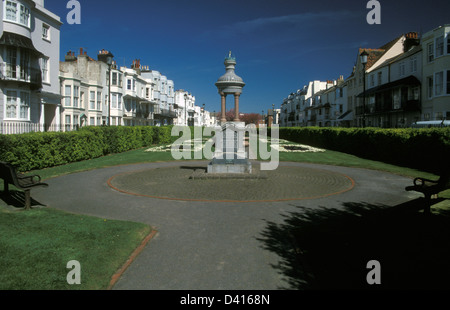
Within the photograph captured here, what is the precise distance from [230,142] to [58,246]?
34.0ft

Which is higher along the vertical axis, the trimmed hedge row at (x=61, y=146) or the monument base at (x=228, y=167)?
the trimmed hedge row at (x=61, y=146)

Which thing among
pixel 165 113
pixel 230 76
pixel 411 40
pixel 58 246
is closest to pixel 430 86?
pixel 411 40

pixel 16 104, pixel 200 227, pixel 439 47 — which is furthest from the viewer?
pixel 439 47

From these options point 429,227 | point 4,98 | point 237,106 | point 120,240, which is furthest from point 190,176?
point 4,98

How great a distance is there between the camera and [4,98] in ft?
83.0

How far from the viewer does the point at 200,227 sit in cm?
722

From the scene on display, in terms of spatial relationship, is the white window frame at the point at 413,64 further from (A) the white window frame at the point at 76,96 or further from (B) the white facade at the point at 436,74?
(A) the white window frame at the point at 76,96

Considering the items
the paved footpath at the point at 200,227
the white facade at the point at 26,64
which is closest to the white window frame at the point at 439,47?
the paved footpath at the point at 200,227

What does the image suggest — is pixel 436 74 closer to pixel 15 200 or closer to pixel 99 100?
pixel 15 200

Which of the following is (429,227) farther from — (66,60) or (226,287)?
(66,60)

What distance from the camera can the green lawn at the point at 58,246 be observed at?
14.9ft

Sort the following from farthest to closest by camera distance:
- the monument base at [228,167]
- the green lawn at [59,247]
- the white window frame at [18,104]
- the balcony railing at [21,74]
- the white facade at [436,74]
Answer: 1. the white facade at [436,74]
2. the white window frame at [18,104]
3. the balcony railing at [21,74]
4. the monument base at [228,167]
5. the green lawn at [59,247]

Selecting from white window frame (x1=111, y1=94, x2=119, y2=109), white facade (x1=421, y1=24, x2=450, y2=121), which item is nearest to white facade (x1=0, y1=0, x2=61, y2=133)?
white window frame (x1=111, y1=94, x2=119, y2=109)
